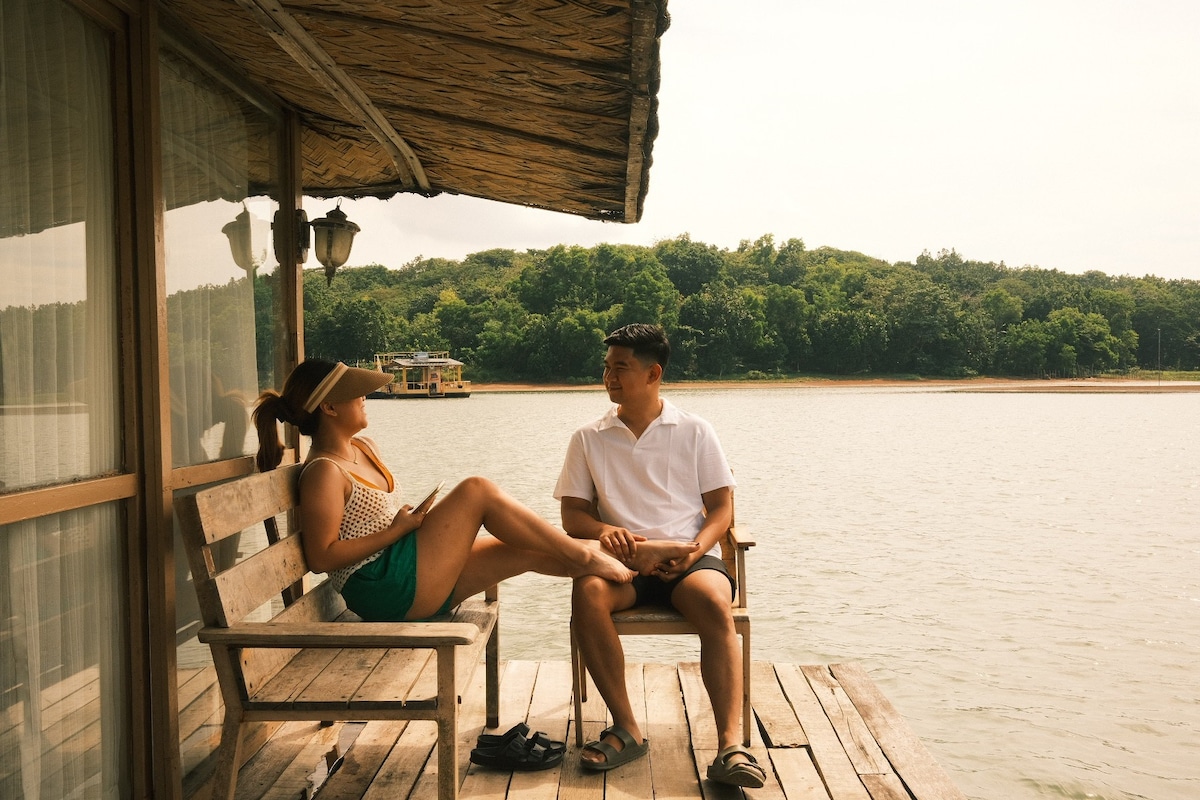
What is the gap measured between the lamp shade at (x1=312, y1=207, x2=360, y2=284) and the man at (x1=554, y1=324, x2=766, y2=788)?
1877mm

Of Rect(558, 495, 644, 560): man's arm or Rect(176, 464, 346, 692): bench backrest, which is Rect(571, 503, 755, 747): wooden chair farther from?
Rect(176, 464, 346, 692): bench backrest

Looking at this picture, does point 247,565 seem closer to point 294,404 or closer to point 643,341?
point 294,404

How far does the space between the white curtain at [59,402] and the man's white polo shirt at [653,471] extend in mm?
1471

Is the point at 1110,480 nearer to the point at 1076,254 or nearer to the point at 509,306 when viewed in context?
the point at 509,306

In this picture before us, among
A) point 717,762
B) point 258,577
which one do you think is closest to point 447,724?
point 258,577

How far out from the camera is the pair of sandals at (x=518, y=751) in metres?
3.00

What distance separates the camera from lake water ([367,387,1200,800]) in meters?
4.99

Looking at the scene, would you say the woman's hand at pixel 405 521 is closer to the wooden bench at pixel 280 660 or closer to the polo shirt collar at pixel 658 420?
the wooden bench at pixel 280 660

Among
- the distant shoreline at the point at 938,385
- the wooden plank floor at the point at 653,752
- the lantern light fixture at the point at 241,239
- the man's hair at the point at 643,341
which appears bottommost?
the distant shoreline at the point at 938,385

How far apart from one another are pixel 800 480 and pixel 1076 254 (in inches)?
3235

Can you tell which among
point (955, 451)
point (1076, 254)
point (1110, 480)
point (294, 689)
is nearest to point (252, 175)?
point (294, 689)

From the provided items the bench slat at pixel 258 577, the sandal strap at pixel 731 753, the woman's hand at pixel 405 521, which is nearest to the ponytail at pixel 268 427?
the bench slat at pixel 258 577

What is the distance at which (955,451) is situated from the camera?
24.5 meters

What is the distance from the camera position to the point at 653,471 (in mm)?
3406
